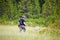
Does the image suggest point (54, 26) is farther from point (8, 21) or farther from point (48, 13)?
point (8, 21)

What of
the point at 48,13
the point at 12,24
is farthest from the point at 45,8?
the point at 12,24

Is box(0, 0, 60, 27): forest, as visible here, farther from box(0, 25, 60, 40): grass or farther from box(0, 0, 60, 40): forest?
box(0, 25, 60, 40): grass

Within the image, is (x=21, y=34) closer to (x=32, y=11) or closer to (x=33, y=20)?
(x=33, y=20)

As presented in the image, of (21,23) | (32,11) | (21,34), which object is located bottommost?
(21,34)

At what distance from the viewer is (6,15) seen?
4.01 meters

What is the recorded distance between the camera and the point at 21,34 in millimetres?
3957

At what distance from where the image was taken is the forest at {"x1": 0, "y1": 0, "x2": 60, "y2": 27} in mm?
Result: 3959

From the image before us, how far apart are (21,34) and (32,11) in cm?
50

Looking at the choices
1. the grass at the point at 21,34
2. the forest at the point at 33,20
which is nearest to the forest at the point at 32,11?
the forest at the point at 33,20

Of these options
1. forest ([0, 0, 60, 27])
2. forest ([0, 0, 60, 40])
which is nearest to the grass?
forest ([0, 0, 60, 40])

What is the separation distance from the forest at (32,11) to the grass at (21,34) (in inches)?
4.4

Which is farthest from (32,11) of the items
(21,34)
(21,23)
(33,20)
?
(21,34)

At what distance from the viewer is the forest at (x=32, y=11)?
3959mm

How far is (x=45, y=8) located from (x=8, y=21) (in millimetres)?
762
